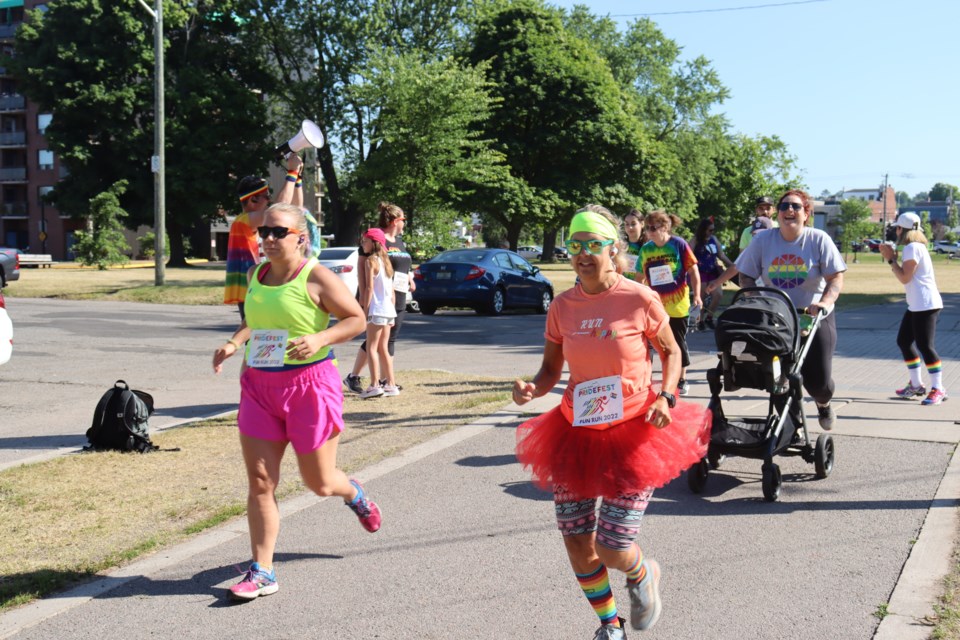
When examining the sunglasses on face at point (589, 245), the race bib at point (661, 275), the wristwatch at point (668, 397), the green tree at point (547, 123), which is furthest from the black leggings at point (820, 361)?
the green tree at point (547, 123)

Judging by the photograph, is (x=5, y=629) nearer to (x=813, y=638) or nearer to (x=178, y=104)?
(x=813, y=638)

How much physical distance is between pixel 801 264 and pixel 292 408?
4.08m

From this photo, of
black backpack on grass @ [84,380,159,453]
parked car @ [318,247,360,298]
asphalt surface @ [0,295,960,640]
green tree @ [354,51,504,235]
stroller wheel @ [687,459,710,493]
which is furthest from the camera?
green tree @ [354,51,504,235]

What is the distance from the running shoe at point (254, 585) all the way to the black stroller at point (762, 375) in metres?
2.80

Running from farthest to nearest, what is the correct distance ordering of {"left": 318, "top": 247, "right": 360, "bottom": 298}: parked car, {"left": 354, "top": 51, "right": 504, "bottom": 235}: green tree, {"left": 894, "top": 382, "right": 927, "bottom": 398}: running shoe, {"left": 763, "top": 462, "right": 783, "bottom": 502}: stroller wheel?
{"left": 354, "top": 51, "right": 504, "bottom": 235}: green tree, {"left": 318, "top": 247, "right": 360, "bottom": 298}: parked car, {"left": 894, "top": 382, "right": 927, "bottom": 398}: running shoe, {"left": 763, "top": 462, "right": 783, "bottom": 502}: stroller wheel

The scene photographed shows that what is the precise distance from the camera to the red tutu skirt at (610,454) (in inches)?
144

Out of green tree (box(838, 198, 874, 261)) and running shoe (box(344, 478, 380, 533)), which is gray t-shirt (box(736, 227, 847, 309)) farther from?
green tree (box(838, 198, 874, 261))

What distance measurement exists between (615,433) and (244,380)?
179cm

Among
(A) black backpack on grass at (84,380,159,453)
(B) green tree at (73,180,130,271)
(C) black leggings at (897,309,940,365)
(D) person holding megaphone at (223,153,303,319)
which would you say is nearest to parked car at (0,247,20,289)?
(B) green tree at (73,180,130,271)

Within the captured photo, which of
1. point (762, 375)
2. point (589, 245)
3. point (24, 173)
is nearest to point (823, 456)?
point (762, 375)

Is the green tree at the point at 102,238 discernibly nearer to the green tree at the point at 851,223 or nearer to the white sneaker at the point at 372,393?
the white sneaker at the point at 372,393

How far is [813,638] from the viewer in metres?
3.88

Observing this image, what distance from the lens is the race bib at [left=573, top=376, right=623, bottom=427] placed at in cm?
376

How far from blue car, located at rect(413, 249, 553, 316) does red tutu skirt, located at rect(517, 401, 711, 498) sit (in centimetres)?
1723
